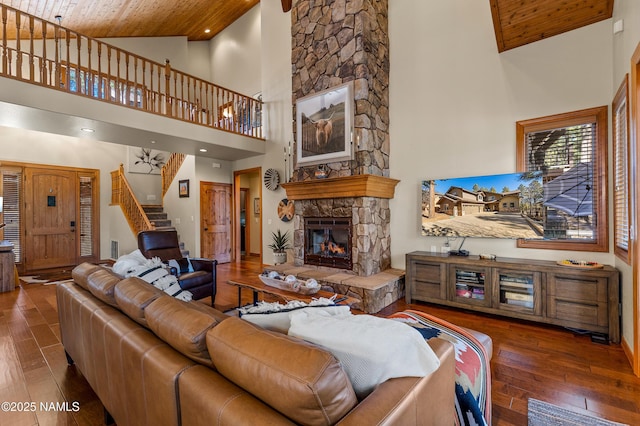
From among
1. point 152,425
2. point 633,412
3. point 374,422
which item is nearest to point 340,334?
point 374,422

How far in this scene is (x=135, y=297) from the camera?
1.62 m

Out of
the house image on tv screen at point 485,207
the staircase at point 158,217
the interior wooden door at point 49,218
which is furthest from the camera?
the staircase at point 158,217

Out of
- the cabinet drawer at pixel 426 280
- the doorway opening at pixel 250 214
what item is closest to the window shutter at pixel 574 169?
the cabinet drawer at pixel 426 280

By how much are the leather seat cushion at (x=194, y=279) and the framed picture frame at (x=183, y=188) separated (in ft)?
12.9

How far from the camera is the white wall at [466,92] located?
357cm

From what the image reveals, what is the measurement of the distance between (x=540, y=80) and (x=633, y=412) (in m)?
3.50

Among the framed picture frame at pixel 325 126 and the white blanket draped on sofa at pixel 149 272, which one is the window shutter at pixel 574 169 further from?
the white blanket draped on sofa at pixel 149 272

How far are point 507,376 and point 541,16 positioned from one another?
148 inches

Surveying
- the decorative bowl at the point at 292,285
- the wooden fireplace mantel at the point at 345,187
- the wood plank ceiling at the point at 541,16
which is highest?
the wood plank ceiling at the point at 541,16

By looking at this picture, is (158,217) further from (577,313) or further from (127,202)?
(577,313)

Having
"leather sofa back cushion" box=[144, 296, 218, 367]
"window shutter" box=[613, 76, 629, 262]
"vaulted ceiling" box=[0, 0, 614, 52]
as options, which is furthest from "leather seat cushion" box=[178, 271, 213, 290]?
"vaulted ceiling" box=[0, 0, 614, 52]

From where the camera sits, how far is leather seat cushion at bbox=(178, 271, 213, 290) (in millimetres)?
3854

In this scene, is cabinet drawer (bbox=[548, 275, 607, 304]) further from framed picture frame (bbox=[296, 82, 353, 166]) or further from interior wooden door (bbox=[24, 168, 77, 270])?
interior wooden door (bbox=[24, 168, 77, 270])

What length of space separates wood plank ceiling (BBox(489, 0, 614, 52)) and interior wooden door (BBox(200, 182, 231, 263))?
6.32 metres
